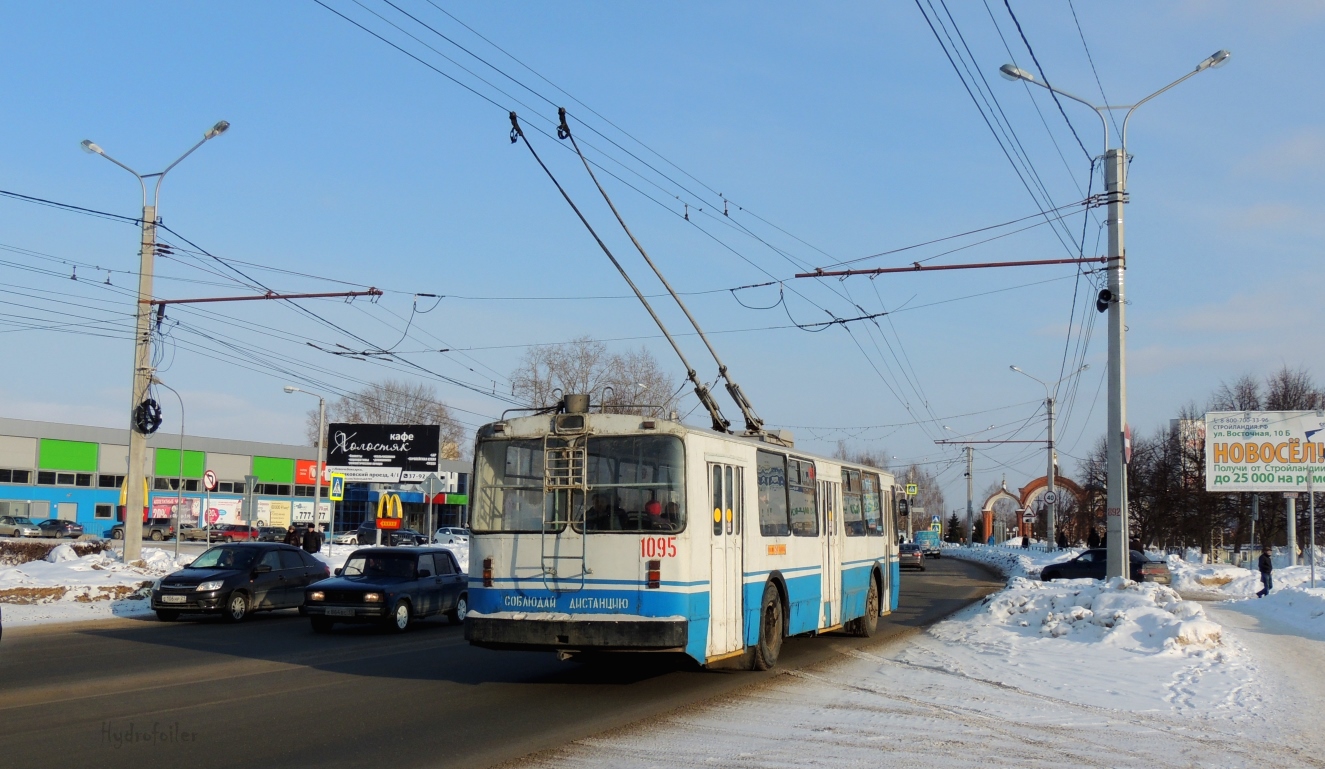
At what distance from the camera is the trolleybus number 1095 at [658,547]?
11.4 meters

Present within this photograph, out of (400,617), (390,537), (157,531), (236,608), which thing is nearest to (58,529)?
(157,531)

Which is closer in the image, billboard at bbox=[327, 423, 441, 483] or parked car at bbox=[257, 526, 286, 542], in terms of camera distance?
billboard at bbox=[327, 423, 441, 483]

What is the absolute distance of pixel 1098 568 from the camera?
32.3 m

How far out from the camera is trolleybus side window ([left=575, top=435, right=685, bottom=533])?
37.7 feet

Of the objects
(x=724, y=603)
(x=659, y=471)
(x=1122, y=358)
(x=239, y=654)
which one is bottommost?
(x=239, y=654)

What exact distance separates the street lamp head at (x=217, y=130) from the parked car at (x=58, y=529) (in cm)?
4254

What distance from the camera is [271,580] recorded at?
69.6 ft

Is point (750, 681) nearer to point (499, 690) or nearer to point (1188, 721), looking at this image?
point (499, 690)

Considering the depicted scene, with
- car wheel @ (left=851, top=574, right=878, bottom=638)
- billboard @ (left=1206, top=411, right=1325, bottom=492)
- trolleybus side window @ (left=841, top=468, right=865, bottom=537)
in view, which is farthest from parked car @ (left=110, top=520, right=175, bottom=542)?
trolleybus side window @ (left=841, top=468, right=865, bottom=537)

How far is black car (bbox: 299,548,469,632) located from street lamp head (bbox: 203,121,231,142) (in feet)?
39.2

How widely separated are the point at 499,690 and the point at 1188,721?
6617mm

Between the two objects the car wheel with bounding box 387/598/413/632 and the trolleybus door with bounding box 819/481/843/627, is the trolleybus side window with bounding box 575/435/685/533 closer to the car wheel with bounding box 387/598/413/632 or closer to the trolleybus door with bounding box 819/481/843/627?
the trolleybus door with bounding box 819/481/843/627

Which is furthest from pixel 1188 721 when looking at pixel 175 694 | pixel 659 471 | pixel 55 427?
pixel 55 427

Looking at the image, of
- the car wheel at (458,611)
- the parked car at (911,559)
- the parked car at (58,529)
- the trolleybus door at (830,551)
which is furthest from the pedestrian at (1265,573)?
the parked car at (58,529)
